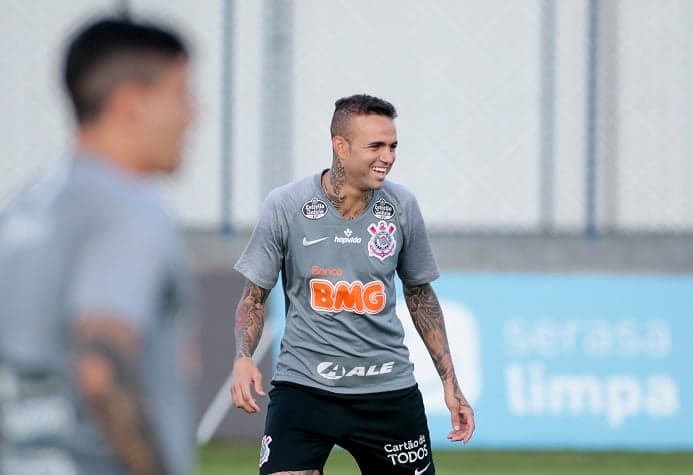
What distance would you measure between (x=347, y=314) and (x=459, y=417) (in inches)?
27.1

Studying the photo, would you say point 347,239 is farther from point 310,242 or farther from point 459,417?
point 459,417

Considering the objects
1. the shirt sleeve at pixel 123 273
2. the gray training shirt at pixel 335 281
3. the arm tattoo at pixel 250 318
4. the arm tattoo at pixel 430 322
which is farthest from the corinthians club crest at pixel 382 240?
the shirt sleeve at pixel 123 273

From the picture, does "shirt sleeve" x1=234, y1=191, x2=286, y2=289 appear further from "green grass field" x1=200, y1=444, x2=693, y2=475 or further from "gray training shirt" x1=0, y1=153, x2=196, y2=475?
"green grass field" x1=200, y1=444, x2=693, y2=475

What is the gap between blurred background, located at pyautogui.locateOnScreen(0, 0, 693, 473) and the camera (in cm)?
1448

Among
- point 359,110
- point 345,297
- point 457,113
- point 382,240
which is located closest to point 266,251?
point 345,297

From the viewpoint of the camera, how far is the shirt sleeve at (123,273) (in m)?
2.67

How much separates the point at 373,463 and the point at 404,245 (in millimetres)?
995

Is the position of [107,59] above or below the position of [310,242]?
above

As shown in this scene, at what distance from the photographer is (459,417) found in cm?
635

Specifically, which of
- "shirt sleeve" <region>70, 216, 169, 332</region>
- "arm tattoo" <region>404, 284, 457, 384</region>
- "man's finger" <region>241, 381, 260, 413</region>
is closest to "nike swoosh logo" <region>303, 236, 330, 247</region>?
"arm tattoo" <region>404, 284, 457, 384</region>

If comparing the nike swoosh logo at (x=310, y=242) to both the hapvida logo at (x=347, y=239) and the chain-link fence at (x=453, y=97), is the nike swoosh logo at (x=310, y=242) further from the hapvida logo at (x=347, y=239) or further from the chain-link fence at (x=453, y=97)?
the chain-link fence at (x=453, y=97)

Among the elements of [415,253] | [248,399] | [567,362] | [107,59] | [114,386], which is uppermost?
[107,59]

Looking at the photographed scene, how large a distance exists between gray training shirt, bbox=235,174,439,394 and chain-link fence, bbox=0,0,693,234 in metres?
8.04

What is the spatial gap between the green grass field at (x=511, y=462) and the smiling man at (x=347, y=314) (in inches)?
177
